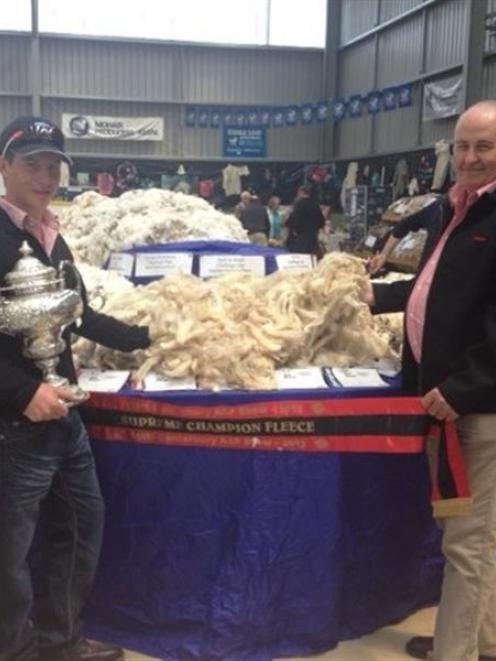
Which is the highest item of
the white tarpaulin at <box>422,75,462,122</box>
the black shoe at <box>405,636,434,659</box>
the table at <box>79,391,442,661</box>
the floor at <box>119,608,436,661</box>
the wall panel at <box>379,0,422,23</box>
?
the wall panel at <box>379,0,422,23</box>

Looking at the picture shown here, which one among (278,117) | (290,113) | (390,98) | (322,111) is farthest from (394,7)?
(278,117)

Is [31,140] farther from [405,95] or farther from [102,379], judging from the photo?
[405,95]

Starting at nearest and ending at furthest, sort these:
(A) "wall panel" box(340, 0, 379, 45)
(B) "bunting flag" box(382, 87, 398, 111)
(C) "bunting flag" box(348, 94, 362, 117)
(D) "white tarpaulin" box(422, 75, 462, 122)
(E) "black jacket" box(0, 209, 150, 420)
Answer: (E) "black jacket" box(0, 209, 150, 420), (D) "white tarpaulin" box(422, 75, 462, 122), (B) "bunting flag" box(382, 87, 398, 111), (C) "bunting flag" box(348, 94, 362, 117), (A) "wall panel" box(340, 0, 379, 45)

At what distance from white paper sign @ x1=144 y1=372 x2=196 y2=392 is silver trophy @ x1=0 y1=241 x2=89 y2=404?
0.43 m

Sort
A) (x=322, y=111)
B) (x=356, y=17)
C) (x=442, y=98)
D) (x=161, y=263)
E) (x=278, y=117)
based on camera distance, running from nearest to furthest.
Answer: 1. (x=161, y=263)
2. (x=442, y=98)
3. (x=322, y=111)
4. (x=356, y=17)
5. (x=278, y=117)

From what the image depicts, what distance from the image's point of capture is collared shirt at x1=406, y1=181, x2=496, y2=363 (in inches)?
77.7

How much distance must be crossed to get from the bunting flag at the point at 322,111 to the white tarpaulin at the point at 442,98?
9.42 feet

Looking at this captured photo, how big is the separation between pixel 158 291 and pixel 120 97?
13.1m

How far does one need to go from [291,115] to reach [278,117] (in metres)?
0.30

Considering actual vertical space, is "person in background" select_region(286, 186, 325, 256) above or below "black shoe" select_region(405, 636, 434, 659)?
Result: above

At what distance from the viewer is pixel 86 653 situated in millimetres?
2256

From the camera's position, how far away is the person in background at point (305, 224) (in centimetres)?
998

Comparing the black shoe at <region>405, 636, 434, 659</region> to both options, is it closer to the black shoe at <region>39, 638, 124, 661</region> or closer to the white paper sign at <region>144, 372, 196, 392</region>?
the black shoe at <region>39, 638, 124, 661</region>

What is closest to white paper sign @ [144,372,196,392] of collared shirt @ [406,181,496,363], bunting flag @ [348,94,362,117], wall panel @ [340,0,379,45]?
collared shirt @ [406,181,496,363]
